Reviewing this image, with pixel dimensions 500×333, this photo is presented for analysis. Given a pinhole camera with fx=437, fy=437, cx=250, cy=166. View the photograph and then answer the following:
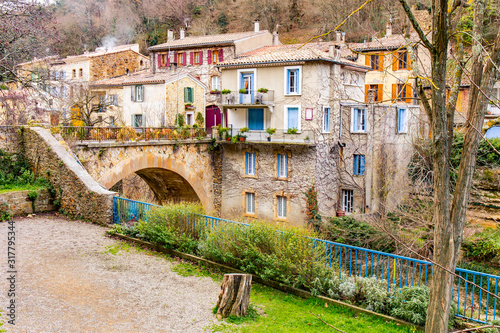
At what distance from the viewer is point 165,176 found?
91.0 feet

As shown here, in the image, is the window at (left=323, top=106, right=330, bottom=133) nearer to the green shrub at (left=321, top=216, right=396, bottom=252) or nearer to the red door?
the green shrub at (left=321, top=216, right=396, bottom=252)

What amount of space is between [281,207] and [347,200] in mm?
4195

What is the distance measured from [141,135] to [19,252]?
43.3 feet

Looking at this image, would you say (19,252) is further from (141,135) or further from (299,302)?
(141,135)

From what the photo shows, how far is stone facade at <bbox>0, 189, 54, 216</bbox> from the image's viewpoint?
1366cm

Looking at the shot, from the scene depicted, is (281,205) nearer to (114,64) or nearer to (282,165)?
(282,165)

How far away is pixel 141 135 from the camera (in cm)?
2330

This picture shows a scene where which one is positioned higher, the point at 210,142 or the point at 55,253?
the point at 210,142

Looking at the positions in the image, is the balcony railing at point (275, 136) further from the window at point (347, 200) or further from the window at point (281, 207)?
the window at point (347, 200)

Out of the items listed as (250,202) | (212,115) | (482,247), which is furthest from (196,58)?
(482,247)

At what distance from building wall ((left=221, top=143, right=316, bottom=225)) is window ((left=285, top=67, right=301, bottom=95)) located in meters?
3.38

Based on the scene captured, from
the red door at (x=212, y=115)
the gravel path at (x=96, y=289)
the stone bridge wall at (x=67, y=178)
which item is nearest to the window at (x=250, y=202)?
the red door at (x=212, y=115)

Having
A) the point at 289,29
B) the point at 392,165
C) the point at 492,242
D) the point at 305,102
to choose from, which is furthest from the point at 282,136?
the point at 289,29

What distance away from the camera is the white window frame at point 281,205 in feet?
88.9
